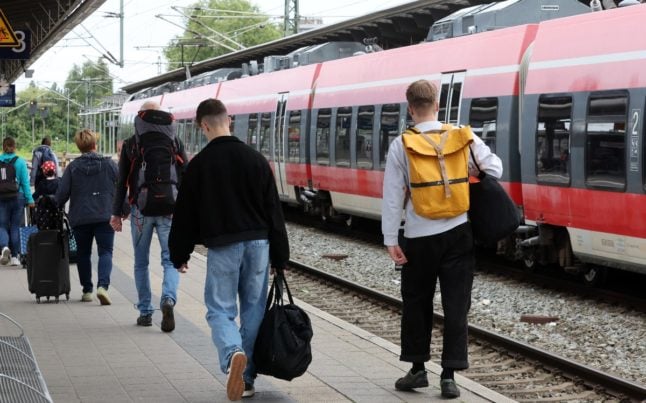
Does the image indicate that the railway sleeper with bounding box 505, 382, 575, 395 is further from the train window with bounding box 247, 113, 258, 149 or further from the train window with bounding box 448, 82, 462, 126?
the train window with bounding box 247, 113, 258, 149

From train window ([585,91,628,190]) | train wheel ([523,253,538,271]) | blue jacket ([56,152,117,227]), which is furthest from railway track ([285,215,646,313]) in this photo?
blue jacket ([56,152,117,227])

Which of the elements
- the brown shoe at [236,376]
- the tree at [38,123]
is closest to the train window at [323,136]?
the brown shoe at [236,376]

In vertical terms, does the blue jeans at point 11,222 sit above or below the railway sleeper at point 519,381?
above

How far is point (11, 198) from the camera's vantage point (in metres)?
16.1

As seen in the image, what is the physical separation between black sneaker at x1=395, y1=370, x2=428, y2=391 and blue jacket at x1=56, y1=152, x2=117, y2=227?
4.62 m

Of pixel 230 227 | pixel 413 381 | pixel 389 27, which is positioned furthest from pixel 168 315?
pixel 389 27

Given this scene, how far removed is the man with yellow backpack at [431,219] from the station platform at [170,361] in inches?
15.6

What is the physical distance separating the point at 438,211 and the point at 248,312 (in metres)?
1.29

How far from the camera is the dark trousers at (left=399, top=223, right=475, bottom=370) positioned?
295 inches

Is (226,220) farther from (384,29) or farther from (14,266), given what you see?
(384,29)

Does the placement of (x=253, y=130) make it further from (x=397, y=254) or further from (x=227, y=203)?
(x=397, y=254)

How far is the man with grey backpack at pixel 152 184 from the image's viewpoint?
10117 mm

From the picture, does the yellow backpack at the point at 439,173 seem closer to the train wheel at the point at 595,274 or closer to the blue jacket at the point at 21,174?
the train wheel at the point at 595,274

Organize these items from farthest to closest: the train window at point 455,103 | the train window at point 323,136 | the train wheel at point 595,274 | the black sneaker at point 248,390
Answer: the train window at point 323,136 → the train window at point 455,103 → the train wheel at point 595,274 → the black sneaker at point 248,390
